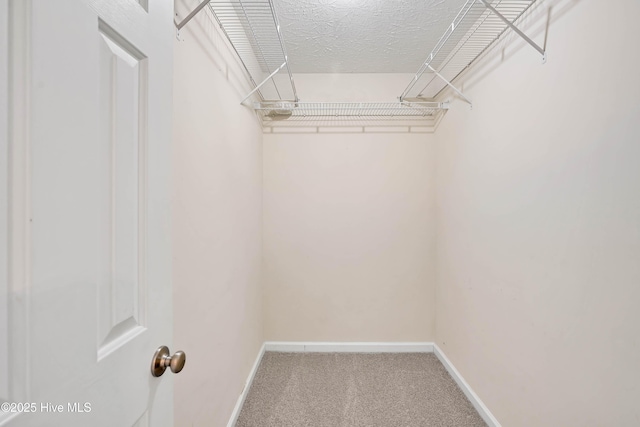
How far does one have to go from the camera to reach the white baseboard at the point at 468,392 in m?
1.74

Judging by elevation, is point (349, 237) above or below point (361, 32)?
below

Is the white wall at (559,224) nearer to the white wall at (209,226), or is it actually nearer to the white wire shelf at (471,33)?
the white wire shelf at (471,33)

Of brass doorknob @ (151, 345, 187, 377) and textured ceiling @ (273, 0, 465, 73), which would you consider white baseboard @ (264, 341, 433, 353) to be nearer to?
brass doorknob @ (151, 345, 187, 377)

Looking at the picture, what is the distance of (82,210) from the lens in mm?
450

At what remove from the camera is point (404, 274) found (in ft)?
8.86

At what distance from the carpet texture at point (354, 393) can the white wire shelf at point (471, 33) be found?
6.71ft

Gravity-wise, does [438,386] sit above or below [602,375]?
below

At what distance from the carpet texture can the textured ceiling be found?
2.46 m

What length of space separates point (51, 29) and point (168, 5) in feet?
1.26

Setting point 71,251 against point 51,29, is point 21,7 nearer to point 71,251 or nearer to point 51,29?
point 51,29

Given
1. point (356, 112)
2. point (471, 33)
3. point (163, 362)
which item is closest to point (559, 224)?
point (471, 33)

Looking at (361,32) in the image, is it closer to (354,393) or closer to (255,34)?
(255,34)

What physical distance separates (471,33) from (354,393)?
236 centimetres

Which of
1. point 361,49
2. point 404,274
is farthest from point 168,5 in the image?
point 404,274
